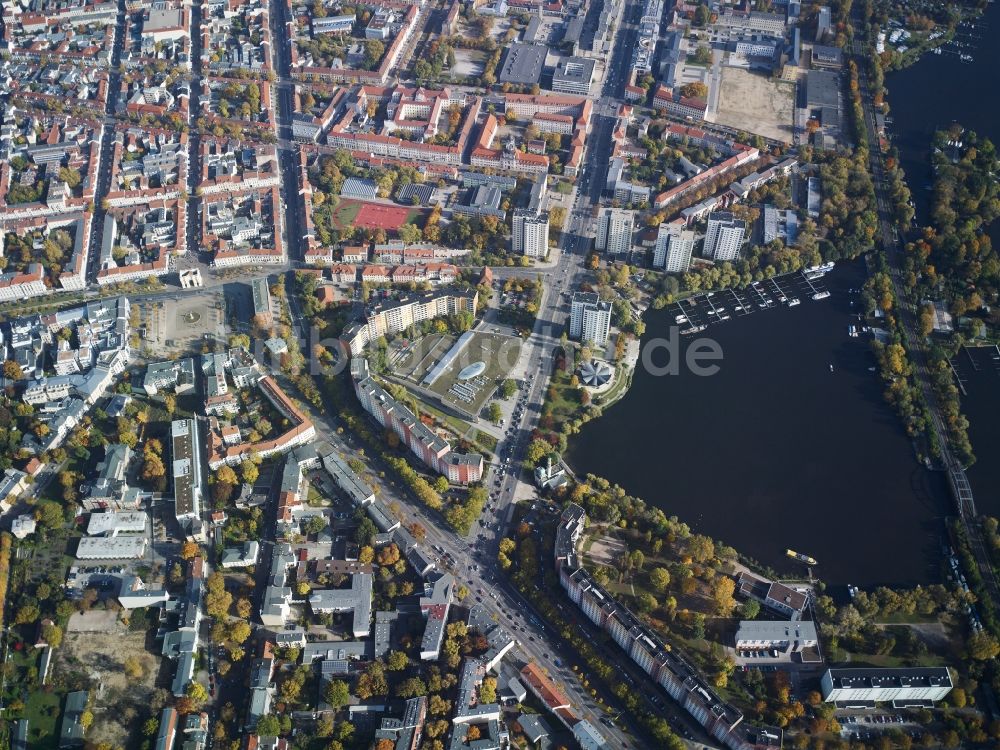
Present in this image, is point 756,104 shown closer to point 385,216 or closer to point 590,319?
point 590,319

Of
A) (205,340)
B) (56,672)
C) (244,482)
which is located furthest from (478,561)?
(205,340)

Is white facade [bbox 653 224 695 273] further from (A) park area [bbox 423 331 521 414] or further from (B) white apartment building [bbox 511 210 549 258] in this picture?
(A) park area [bbox 423 331 521 414]

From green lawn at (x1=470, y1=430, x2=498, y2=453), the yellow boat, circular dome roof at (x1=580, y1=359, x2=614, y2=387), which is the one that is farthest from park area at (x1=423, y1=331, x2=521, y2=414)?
the yellow boat

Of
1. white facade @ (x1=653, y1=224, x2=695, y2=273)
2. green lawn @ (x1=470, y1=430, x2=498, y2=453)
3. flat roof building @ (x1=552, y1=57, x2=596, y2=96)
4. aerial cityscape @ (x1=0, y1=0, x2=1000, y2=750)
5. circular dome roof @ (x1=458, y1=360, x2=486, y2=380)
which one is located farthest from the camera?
flat roof building @ (x1=552, y1=57, x2=596, y2=96)

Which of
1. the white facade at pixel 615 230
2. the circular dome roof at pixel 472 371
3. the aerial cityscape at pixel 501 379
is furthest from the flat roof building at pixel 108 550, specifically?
the white facade at pixel 615 230

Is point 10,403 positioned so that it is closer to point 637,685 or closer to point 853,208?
point 637,685
